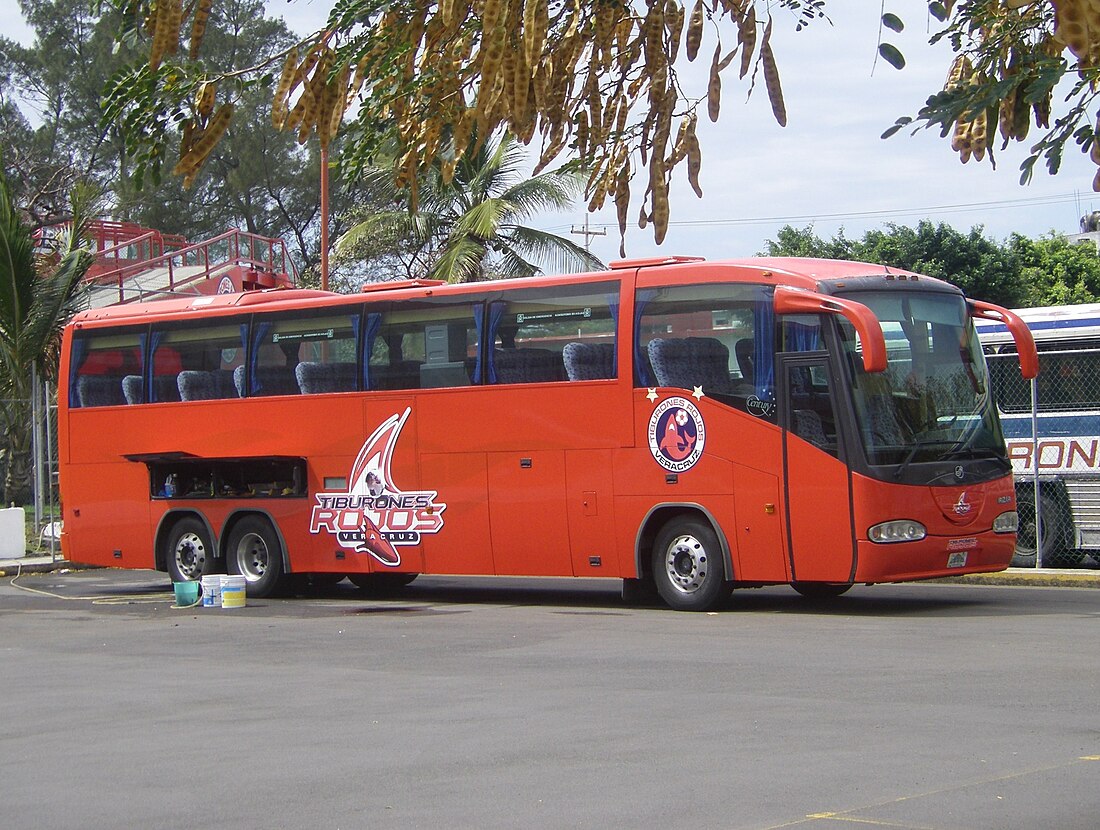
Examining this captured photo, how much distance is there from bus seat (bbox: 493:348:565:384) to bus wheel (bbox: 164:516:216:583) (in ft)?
16.2

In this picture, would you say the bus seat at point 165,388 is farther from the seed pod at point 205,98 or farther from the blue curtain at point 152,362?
the seed pod at point 205,98

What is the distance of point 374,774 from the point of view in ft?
24.3

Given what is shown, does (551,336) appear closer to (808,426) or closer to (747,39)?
(808,426)

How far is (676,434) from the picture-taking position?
15297mm

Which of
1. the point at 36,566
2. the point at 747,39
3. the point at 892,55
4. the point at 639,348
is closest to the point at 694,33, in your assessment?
the point at 747,39

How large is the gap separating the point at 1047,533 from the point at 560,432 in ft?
23.8

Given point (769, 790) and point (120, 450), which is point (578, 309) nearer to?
point (120, 450)

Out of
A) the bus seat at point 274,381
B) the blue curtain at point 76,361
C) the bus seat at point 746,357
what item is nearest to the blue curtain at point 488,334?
the bus seat at point 274,381

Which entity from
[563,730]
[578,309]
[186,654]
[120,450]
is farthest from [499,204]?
[563,730]

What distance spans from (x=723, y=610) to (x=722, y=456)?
5.53ft

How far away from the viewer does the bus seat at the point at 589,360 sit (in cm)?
1583

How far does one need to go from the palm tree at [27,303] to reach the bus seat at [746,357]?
15.3 m

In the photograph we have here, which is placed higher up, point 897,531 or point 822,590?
point 897,531

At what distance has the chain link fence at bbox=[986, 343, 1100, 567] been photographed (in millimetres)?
19078
